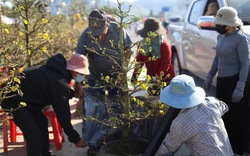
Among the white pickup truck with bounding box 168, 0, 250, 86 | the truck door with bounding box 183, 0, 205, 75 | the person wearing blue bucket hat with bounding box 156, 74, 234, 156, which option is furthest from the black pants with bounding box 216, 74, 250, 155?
the truck door with bounding box 183, 0, 205, 75

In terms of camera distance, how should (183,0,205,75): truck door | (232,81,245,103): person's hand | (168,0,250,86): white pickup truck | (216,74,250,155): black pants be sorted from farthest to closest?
1. (183,0,205,75): truck door
2. (168,0,250,86): white pickup truck
3. (216,74,250,155): black pants
4. (232,81,245,103): person's hand

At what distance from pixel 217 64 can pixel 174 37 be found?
3.27 meters

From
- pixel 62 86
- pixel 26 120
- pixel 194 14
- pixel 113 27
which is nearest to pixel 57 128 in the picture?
pixel 26 120

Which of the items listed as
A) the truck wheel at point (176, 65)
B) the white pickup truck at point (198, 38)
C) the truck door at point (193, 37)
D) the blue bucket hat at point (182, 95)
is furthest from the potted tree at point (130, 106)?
the truck wheel at point (176, 65)

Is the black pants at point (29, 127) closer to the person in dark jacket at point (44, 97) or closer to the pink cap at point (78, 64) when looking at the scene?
the person in dark jacket at point (44, 97)

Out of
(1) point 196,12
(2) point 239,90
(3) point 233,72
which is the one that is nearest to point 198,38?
(1) point 196,12

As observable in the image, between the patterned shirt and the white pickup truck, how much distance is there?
1.42 meters

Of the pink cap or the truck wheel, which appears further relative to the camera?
the truck wheel

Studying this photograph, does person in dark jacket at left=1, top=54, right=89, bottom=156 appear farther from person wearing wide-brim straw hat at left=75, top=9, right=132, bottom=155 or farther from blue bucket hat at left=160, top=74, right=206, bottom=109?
blue bucket hat at left=160, top=74, right=206, bottom=109

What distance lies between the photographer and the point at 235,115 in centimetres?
333

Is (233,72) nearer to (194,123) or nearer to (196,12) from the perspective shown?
(194,123)

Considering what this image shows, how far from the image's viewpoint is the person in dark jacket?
9.50ft

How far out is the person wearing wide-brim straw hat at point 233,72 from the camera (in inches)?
122

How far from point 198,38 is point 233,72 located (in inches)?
74.1
